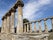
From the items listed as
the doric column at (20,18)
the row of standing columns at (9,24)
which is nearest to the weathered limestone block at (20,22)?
the doric column at (20,18)

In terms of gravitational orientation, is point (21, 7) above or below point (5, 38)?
above

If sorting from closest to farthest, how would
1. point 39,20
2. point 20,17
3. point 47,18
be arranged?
point 47,18
point 39,20
point 20,17

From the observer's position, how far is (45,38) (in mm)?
13141

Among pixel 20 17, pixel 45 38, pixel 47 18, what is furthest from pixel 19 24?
pixel 45 38

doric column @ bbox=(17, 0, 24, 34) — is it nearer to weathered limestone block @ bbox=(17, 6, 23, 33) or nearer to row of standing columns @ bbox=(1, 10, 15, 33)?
weathered limestone block @ bbox=(17, 6, 23, 33)

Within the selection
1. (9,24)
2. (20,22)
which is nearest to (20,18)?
(20,22)

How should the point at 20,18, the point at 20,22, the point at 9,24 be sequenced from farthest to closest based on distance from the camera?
the point at 9,24
the point at 20,18
the point at 20,22

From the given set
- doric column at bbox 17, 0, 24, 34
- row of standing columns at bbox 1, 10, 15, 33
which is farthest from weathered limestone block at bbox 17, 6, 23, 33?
row of standing columns at bbox 1, 10, 15, 33

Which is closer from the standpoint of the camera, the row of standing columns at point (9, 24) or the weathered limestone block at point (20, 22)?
the weathered limestone block at point (20, 22)

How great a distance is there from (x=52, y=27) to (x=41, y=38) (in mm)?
2451

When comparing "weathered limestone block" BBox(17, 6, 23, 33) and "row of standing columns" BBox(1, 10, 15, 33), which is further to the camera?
"row of standing columns" BBox(1, 10, 15, 33)

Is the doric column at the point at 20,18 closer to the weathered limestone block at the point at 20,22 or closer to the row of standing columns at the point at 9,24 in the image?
the weathered limestone block at the point at 20,22

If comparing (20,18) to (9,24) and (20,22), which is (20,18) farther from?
(9,24)

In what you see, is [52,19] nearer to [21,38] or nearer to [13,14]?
[21,38]
